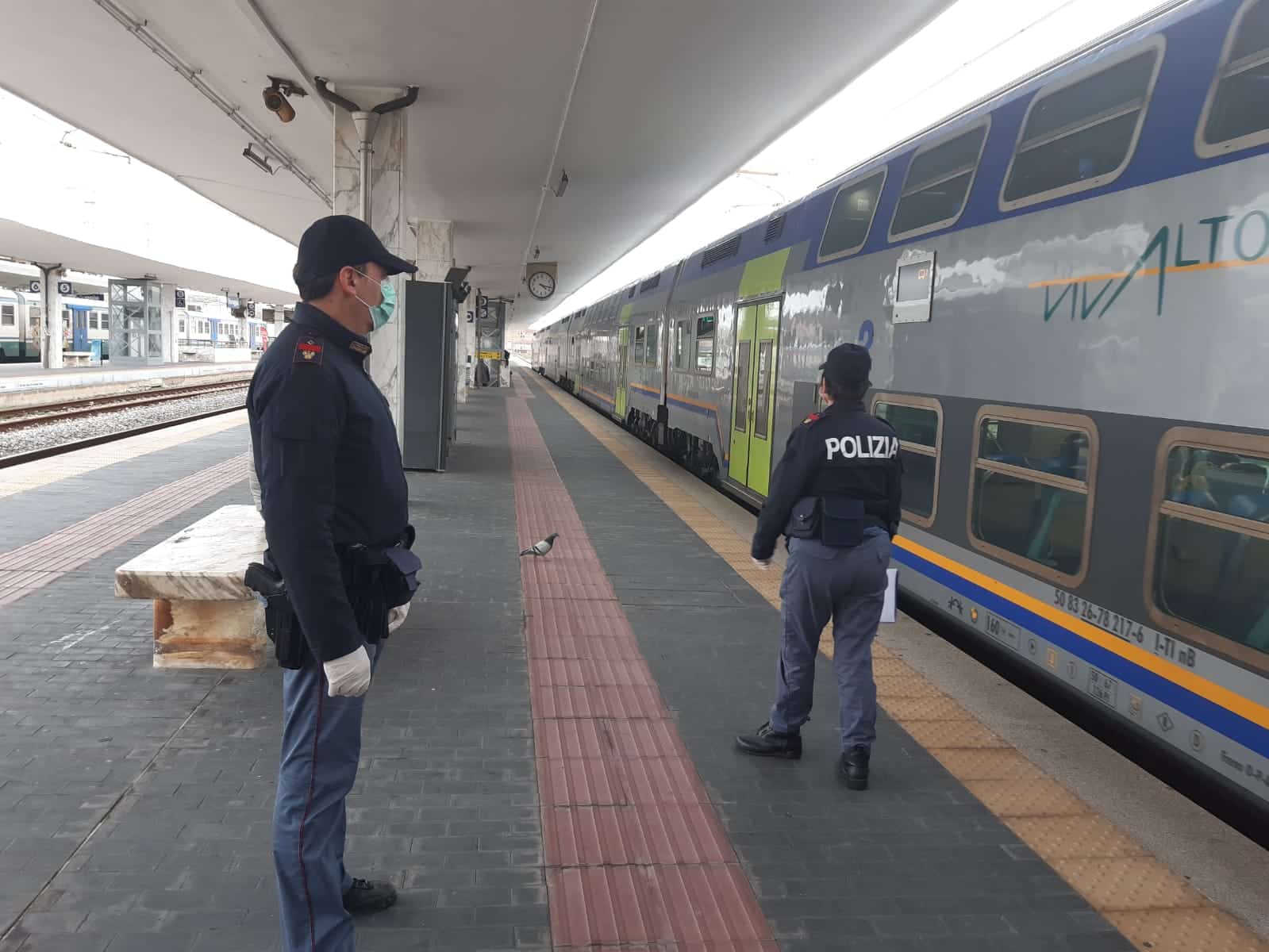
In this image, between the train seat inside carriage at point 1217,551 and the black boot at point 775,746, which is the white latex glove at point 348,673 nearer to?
the black boot at point 775,746

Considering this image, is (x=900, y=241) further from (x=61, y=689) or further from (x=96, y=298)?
(x=96, y=298)

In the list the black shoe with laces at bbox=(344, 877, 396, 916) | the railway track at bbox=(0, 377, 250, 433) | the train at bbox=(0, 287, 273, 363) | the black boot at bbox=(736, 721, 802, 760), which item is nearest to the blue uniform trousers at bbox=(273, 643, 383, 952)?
the black shoe with laces at bbox=(344, 877, 396, 916)

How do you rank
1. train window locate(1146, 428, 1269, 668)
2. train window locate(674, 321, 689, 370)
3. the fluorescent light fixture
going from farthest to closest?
train window locate(674, 321, 689, 370) < the fluorescent light fixture < train window locate(1146, 428, 1269, 668)

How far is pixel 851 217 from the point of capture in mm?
7004

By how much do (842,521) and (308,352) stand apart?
2.20m

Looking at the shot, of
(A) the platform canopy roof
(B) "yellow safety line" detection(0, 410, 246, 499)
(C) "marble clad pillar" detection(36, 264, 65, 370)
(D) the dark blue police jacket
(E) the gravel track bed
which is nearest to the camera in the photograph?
(D) the dark blue police jacket

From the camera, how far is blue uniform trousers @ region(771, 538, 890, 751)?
145 inches

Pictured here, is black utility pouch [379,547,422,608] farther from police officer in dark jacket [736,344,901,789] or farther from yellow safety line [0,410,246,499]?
yellow safety line [0,410,246,499]

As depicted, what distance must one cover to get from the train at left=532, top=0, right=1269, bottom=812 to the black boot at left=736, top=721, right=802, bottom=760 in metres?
1.38

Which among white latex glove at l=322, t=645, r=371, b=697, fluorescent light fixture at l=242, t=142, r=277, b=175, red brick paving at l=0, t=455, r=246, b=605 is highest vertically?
fluorescent light fixture at l=242, t=142, r=277, b=175

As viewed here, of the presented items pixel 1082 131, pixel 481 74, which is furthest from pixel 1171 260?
pixel 481 74

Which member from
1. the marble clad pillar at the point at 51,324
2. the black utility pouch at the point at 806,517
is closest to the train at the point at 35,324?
the marble clad pillar at the point at 51,324

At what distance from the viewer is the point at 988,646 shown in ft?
19.1

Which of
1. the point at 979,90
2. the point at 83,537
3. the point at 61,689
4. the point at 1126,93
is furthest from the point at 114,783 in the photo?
the point at 979,90
